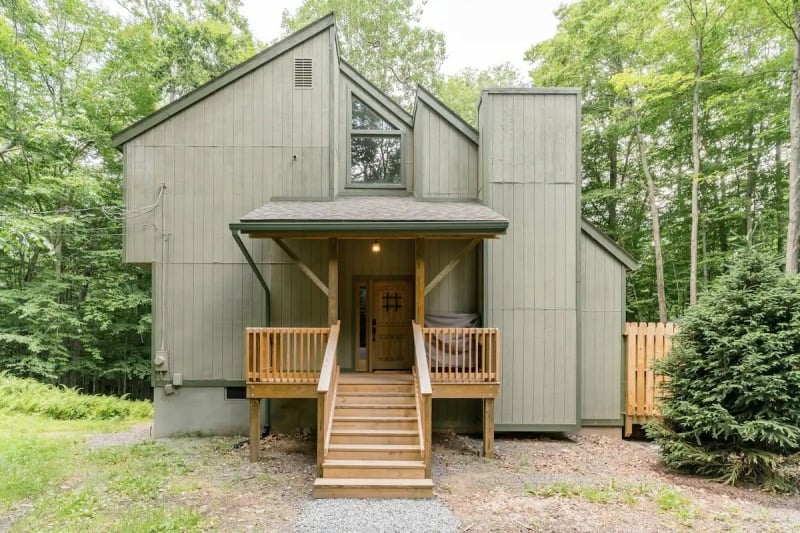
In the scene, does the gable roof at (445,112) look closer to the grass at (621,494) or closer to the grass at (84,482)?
the grass at (621,494)

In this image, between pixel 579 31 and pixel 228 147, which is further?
pixel 579 31

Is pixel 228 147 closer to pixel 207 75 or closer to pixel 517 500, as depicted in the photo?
pixel 517 500

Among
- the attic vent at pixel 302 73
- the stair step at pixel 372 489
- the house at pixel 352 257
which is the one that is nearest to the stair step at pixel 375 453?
the stair step at pixel 372 489

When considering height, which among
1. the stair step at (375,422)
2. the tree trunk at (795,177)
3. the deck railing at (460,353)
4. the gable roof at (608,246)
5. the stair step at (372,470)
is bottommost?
the stair step at (372,470)

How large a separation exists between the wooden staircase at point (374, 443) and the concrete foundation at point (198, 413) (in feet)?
6.95

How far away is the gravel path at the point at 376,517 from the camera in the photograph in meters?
3.58

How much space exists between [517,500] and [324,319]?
4.09m

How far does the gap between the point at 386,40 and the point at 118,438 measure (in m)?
15.4

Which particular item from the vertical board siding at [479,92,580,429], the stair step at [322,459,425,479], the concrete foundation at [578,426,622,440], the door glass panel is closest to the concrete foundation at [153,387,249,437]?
the door glass panel

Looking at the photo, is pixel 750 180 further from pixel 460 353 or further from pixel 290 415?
pixel 290 415

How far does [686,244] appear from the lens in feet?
42.9

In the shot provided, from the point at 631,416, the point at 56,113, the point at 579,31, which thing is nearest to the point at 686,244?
the point at 579,31

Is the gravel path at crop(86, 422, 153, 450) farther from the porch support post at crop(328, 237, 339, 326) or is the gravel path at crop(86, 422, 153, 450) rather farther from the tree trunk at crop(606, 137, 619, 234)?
the tree trunk at crop(606, 137, 619, 234)

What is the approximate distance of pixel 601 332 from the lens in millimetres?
6828
